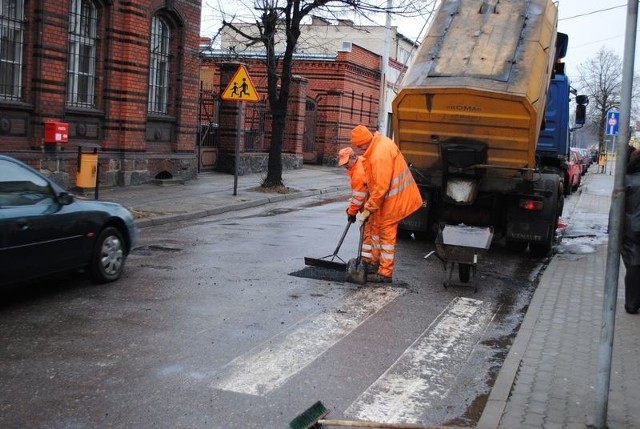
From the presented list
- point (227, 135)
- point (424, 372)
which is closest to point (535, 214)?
point (424, 372)

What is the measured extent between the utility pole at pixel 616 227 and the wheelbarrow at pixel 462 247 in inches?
164

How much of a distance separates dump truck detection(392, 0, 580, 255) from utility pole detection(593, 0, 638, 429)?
5.37 m

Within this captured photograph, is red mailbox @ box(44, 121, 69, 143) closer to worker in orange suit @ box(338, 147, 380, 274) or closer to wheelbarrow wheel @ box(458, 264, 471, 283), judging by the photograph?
worker in orange suit @ box(338, 147, 380, 274)

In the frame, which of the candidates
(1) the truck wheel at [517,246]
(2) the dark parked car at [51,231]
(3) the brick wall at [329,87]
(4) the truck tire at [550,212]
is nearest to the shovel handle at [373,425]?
(2) the dark parked car at [51,231]

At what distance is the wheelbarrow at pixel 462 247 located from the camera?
8.44 metres

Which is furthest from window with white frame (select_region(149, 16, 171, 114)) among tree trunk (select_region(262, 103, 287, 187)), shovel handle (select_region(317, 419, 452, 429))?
shovel handle (select_region(317, 419, 452, 429))

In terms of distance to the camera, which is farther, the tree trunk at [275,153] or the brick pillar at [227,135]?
the brick pillar at [227,135]

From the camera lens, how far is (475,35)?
33.4 ft

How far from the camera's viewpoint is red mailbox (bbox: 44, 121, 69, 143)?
583 inches

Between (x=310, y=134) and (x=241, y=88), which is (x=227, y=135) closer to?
(x=241, y=88)

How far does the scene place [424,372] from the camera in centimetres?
561

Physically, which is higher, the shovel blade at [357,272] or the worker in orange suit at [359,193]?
the worker in orange suit at [359,193]

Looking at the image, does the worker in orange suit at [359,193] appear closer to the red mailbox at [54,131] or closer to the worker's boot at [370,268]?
the worker's boot at [370,268]

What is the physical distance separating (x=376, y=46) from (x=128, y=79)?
2471 centimetres
